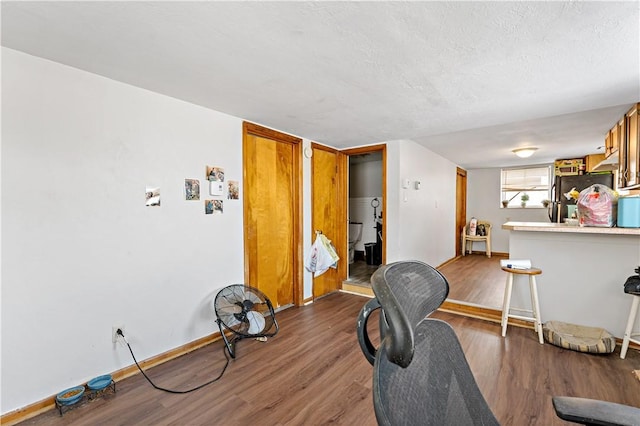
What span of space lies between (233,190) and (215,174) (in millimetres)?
246

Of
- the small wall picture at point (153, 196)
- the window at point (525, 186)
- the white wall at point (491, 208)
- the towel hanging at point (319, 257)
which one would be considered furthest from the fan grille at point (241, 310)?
the window at point (525, 186)

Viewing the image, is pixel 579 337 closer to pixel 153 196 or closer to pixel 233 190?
pixel 233 190

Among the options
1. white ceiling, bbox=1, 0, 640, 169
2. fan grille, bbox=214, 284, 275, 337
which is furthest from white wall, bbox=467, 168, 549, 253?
fan grille, bbox=214, 284, 275, 337

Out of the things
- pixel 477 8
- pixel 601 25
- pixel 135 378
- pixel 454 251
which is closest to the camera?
pixel 477 8

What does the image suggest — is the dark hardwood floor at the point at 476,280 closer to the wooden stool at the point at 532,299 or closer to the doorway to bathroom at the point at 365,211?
the wooden stool at the point at 532,299

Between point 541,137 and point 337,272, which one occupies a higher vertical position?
point 541,137

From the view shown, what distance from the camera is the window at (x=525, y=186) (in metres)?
6.45

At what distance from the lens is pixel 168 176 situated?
2.37 meters

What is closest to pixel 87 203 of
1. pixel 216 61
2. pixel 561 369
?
pixel 216 61

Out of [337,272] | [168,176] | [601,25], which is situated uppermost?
[601,25]

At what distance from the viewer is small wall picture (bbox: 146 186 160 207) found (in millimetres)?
2252

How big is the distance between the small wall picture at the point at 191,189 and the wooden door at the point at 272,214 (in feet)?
1.69

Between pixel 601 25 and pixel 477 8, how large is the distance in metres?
0.70

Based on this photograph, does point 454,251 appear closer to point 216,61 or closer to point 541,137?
point 541,137
